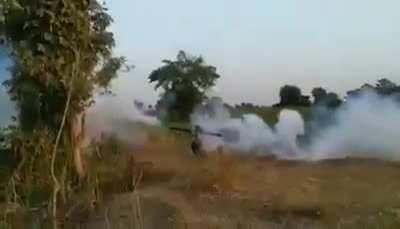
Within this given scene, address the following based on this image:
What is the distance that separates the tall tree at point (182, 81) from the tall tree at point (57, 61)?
1.24ft

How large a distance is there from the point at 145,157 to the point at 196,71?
0.73m

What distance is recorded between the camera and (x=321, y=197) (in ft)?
18.6

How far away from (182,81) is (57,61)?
0.96 m

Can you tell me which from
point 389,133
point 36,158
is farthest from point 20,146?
point 389,133

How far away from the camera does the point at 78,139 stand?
20.1ft

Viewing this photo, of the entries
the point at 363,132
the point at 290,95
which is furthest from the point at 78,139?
the point at 363,132

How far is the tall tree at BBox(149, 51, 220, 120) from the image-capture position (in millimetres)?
6246

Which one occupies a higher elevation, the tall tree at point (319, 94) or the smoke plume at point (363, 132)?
the tall tree at point (319, 94)

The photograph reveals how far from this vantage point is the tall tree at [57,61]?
19.3 ft

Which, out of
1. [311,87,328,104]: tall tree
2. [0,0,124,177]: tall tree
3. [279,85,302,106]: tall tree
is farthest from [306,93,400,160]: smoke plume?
[0,0,124,177]: tall tree

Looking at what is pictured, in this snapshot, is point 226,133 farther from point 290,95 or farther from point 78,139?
point 78,139

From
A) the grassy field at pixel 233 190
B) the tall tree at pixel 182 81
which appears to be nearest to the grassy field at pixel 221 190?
the grassy field at pixel 233 190

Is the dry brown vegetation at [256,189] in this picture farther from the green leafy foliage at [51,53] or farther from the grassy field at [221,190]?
the green leafy foliage at [51,53]

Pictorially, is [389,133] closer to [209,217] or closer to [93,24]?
[209,217]
